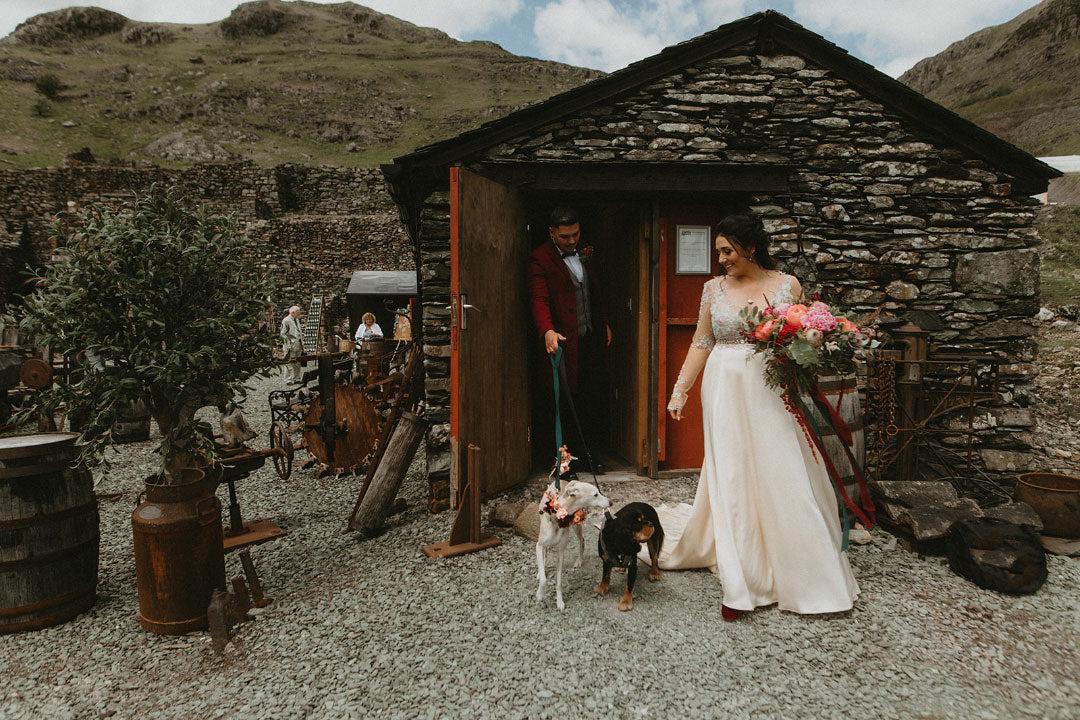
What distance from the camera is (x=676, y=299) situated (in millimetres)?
5305

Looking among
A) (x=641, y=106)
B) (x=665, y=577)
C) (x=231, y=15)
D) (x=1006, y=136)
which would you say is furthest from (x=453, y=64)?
(x=665, y=577)

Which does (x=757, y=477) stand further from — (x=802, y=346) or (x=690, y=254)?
(x=690, y=254)

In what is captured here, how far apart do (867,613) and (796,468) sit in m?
0.85

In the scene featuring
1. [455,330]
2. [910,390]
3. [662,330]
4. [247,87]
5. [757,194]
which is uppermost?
[247,87]

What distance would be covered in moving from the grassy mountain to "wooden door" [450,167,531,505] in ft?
95.0

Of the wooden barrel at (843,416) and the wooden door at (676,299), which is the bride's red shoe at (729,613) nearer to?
the wooden barrel at (843,416)

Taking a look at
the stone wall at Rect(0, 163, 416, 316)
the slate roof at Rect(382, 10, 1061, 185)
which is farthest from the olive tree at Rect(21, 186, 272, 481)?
the stone wall at Rect(0, 163, 416, 316)

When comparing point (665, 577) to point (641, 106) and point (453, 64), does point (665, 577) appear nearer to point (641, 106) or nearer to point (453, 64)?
point (641, 106)

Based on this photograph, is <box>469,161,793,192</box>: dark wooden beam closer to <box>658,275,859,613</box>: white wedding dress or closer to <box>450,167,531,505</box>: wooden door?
<box>450,167,531,505</box>: wooden door

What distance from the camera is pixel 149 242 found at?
2.79m

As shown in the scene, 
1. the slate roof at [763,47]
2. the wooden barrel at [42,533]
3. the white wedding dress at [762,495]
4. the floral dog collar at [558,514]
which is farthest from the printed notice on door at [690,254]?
the wooden barrel at [42,533]

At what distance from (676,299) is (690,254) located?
1.43 feet

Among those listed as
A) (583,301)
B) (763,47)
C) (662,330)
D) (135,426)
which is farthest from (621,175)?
(135,426)

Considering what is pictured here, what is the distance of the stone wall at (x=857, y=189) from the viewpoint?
5117mm
